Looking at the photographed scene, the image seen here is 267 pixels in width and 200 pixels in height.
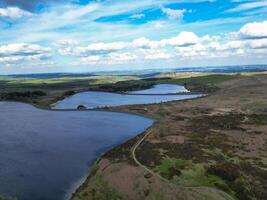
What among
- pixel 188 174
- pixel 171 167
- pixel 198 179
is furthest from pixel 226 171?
pixel 171 167

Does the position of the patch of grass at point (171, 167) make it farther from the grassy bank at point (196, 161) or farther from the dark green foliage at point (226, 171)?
the dark green foliage at point (226, 171)

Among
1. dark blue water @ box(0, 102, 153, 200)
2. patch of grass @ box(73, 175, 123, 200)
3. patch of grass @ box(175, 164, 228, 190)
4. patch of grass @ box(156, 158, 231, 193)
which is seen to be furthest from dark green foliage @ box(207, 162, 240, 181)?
dark blue water @ box(0, 102, 153, 200)

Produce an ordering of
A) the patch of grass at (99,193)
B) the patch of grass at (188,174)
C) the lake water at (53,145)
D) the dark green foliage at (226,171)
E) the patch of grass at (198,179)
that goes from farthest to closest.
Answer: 1. the lake water at (53,145)
2. the dark green foliage at (226,171)
3. the patch of grass at (188,174)
4. the patch of grass at (198,179)
5. the patch of grass at (99,193)

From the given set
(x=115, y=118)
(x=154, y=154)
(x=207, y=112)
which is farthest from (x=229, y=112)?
(x=154, y=154)

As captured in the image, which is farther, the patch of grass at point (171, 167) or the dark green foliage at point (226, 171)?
the patch of grass at point (171, 167)

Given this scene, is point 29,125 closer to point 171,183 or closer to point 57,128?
point 57,128

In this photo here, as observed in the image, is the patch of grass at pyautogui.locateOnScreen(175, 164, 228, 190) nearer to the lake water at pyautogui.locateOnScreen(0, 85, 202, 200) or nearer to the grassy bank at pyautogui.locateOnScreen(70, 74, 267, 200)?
the grassy bank at pyautogui.locateOnScreen(70, 74, 267, 200)

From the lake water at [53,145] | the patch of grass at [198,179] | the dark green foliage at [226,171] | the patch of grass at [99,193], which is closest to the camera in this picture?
the patch of grass at [99,193]

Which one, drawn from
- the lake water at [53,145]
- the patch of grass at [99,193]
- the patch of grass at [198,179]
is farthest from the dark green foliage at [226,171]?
the lake water at [53,145]

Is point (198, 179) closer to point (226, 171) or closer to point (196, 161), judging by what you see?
point (226, 171)

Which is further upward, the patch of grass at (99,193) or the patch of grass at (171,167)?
the patch of grass at (171,167)
